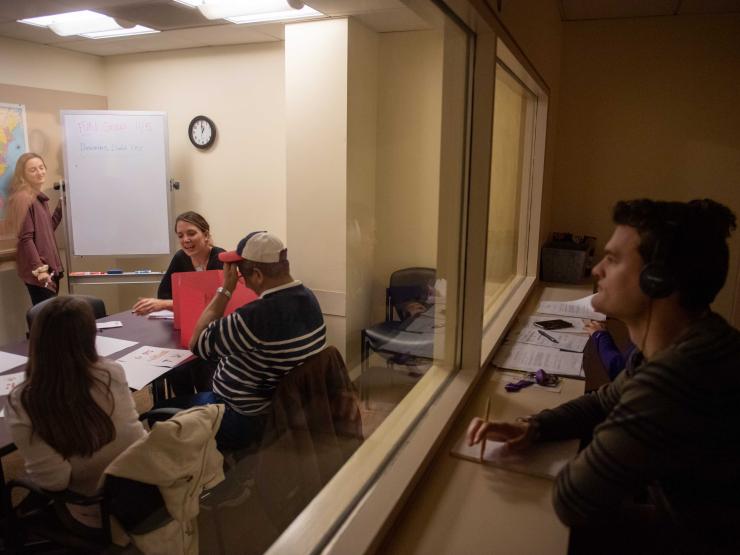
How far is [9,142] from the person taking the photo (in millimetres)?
3744

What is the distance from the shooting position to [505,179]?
2863 mm

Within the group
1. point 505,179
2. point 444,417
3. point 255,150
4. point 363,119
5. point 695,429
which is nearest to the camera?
point 695,429

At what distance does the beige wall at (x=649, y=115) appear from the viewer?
3518 mm

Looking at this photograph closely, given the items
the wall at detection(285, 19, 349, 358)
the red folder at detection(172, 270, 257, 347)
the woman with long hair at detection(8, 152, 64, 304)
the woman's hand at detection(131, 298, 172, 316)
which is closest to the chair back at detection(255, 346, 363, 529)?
the red folder at detection(172, 270, 257, 347)

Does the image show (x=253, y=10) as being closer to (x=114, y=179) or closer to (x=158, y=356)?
(x=114, y=179)

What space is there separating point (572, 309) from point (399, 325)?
98 centimetres

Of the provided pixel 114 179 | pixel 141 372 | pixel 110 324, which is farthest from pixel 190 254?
pixel 114 179

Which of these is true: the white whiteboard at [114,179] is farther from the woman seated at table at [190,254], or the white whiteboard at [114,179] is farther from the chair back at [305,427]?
the chair back at [305,427]

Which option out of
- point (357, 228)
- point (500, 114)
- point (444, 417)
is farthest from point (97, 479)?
point (357, 228)

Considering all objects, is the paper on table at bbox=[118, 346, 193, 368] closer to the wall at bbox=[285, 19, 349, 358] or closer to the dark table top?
the dark table top

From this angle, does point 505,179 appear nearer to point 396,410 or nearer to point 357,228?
point 357,228

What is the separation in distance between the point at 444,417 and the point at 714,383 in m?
0.73

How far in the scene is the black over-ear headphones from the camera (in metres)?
0.95

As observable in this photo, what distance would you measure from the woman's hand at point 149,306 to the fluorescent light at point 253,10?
1777 mm
